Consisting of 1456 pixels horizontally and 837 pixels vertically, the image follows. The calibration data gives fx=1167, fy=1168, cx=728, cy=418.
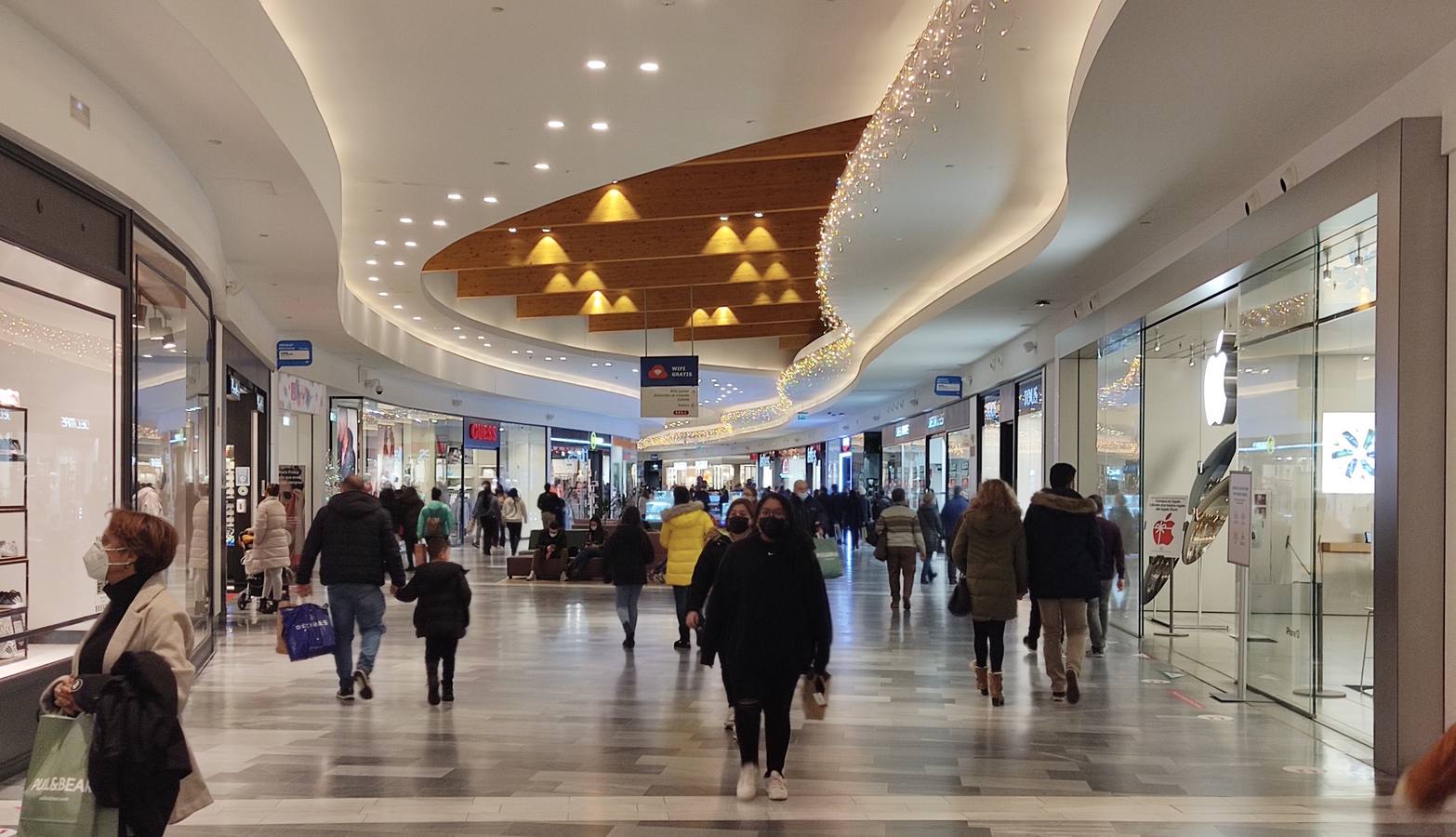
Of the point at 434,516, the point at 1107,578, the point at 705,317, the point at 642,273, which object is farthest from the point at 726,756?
the point at 705,317

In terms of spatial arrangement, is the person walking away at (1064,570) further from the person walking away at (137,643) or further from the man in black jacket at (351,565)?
the person walking away at (137,643)

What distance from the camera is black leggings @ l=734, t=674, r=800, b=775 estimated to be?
5426 mm

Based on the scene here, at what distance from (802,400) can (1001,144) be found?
2205 centimetres

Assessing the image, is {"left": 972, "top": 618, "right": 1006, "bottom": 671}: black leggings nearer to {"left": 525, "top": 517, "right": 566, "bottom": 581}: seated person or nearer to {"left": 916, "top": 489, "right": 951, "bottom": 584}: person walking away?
{"left": 916, "top": 489, "right": 951, "bottom": 584}: person walking away

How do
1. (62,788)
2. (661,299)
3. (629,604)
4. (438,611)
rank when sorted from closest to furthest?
1. (62,788)
2. (438,611)
3. (629,604)
4. (661,299)

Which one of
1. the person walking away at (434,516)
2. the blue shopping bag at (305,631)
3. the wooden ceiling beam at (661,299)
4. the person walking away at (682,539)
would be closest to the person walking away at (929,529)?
the wooden ceiling beam at (661,299)

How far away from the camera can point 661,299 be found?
20.4m

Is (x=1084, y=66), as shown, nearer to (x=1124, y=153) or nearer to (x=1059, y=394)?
(x=1124, y=153)

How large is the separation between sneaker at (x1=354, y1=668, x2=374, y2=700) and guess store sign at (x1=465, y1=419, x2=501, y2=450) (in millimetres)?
19984

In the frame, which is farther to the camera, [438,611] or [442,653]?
[442,653]

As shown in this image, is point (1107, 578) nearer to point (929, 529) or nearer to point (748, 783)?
point (748, 783)

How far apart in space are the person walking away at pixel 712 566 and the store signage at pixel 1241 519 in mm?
3333

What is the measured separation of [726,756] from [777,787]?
95cm

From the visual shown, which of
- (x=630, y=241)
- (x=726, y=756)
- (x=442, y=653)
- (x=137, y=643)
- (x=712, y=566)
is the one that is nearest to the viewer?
(x=137, y=643)
